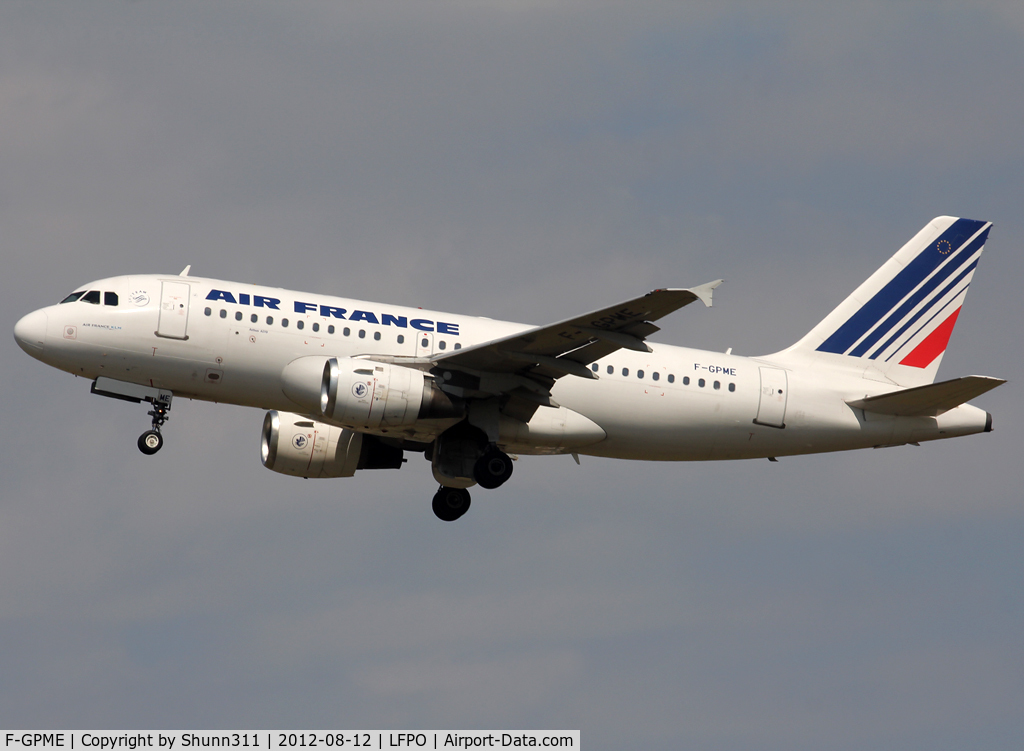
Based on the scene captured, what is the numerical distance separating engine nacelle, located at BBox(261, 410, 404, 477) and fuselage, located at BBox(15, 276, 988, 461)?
2.87 meters

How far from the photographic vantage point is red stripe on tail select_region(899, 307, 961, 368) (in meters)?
43.2

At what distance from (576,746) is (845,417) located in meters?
14.3

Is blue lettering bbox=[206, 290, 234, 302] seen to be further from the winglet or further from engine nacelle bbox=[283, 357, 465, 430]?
the winglet

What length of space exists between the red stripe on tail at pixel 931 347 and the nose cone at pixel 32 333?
25.3 meters

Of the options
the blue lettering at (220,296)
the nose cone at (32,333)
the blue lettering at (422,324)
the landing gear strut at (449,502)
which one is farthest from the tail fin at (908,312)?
the nose cone at (32,333)

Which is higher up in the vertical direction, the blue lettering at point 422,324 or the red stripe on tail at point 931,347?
the red stripe on tail at point 931,347

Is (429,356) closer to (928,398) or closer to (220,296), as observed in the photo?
(220,296)

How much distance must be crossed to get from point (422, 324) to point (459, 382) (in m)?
2.52

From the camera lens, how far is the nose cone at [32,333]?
121 feet

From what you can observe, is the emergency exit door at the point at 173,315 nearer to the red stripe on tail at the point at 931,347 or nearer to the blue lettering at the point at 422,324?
the blue lettering at the point at 422,324

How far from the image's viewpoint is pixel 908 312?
43812mm

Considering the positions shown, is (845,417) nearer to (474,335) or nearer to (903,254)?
(903,254)

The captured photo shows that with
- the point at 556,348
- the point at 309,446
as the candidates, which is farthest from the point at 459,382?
the point at 309,446

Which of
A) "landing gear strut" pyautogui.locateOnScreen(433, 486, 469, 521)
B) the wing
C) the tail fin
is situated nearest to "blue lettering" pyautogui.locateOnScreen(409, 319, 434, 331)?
the wing
